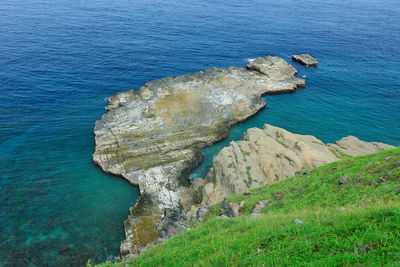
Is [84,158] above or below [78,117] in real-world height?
below

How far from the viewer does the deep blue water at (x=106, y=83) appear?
102ft

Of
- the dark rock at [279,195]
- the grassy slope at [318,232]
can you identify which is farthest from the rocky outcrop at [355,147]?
the dark rock at [279,195]

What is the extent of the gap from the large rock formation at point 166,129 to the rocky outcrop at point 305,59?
702 inches

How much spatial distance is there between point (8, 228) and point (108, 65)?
5540cm

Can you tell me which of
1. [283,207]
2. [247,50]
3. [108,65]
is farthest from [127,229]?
[247,50]

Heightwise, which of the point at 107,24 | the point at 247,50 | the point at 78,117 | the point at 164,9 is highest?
the point at 164,9

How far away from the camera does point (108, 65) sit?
243 ft

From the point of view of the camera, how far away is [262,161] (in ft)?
106

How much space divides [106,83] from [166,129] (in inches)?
1171

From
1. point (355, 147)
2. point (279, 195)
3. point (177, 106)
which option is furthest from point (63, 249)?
point (355, 147)

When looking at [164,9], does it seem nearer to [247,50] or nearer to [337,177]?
[247,50]

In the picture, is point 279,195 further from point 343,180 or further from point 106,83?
point 106,83

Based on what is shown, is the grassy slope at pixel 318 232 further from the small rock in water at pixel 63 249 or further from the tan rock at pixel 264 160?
the small rock in water at pixel 63 249

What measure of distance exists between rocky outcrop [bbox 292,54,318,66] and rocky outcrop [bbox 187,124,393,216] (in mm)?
49449
